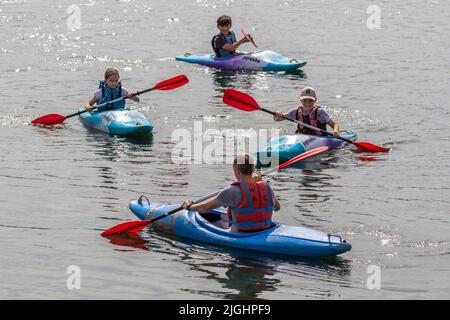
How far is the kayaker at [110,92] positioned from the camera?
59.6 ft

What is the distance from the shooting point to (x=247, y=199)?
1159 cm

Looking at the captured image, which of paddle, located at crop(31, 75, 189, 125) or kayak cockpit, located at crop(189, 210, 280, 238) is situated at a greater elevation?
paddle, located at crop(31, 75, 189, 125)

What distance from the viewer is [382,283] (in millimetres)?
10930

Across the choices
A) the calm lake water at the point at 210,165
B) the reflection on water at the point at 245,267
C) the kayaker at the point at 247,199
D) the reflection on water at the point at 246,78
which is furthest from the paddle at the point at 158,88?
the kayaker at the point at 247,199

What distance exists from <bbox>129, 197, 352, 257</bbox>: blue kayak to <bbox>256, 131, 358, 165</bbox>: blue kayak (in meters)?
3.39

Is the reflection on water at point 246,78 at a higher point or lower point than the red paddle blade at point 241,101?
lower

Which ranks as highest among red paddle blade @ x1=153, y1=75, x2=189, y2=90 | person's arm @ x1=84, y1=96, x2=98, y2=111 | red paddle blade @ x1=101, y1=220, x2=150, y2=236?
red paddle blade @ x1=153, y1=75, x2=189, y2=90

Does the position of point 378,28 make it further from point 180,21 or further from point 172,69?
point 172,69

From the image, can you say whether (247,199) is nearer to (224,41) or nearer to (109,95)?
(109,95)

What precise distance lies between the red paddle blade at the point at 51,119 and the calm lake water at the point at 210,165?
0.29m

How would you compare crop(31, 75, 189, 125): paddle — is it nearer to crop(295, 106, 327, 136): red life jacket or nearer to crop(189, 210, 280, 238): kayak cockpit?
crop(295, 106, 327, 136): red life jacket

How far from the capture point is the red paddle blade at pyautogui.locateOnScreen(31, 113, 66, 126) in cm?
1869

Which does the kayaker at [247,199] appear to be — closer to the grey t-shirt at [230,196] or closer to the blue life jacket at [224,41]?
the grey t-shirt at [230,196]

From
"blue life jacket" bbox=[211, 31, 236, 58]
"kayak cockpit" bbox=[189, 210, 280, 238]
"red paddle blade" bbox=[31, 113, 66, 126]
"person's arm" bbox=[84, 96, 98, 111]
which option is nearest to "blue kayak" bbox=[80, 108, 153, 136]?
"person's arm" bbox=[84, 96, 98, 111]
